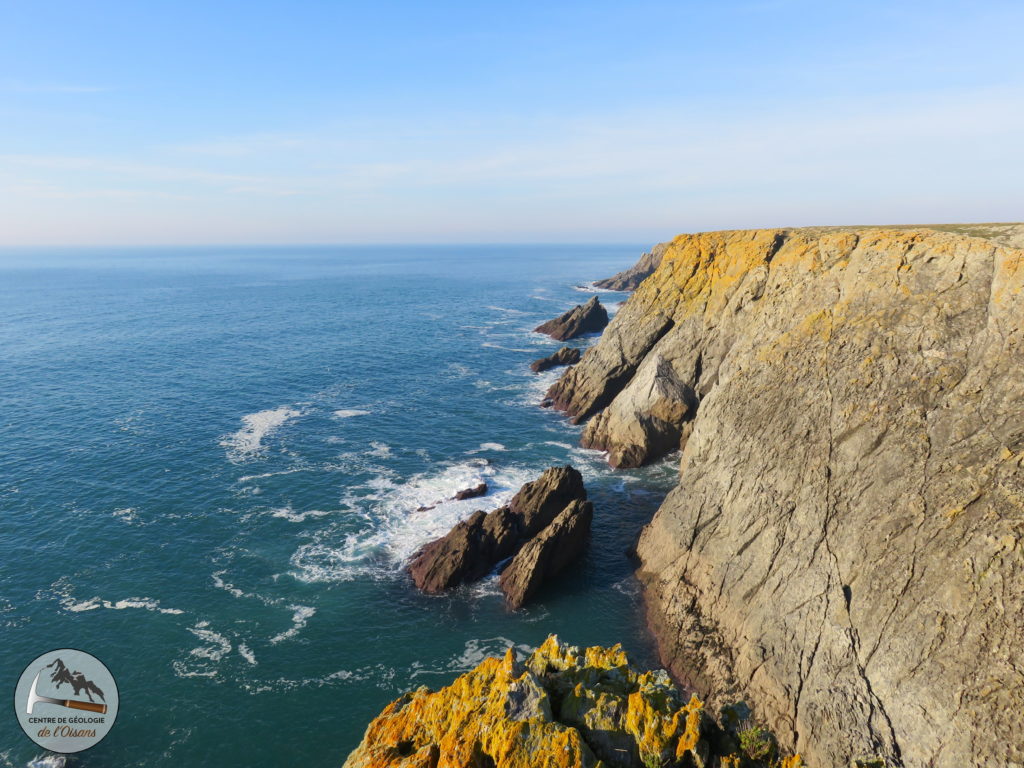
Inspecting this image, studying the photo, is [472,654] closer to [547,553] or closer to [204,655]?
[547,553]

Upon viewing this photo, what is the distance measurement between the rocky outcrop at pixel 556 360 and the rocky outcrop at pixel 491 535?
1920 inches

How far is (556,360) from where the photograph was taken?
4003 inches

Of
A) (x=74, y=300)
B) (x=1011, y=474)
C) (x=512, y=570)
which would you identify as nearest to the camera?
(x=1011, y=474)

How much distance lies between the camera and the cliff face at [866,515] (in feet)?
84.1

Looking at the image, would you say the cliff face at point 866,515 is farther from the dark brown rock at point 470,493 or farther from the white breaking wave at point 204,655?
the white breaking wave at point 204,655

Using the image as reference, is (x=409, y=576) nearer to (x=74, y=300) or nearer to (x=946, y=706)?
(x=946, y=706)

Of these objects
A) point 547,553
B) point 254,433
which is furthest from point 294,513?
point 547,553

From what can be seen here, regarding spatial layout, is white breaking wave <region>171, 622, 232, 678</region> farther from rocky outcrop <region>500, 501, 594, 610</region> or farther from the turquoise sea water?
rocky outcrop <region>500, 501, 594, 610</region>

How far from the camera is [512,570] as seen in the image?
42.9 metres

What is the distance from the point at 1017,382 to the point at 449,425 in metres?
57.8

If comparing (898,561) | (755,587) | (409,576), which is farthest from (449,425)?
(898,561)
